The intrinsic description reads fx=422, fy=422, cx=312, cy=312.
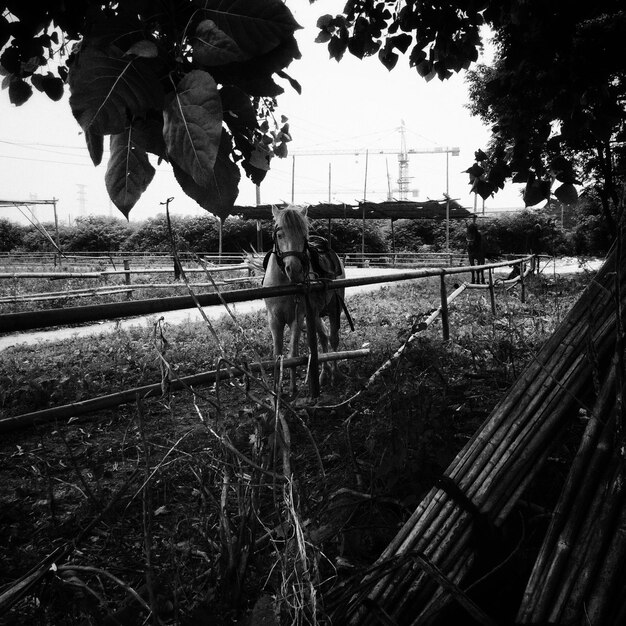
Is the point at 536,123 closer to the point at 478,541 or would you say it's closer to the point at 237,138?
the point at 237,138

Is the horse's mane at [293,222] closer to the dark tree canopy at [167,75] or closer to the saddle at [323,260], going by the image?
the saddle at [323,260]

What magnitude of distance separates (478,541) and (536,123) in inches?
75.3

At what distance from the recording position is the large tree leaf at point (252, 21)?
2.32 ft

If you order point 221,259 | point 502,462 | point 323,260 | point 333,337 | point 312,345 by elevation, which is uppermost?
point 221,259

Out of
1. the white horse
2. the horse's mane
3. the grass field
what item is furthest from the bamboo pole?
the horse's mane

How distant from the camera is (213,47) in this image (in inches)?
27.3

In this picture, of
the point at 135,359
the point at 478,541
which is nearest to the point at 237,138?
the point at 478,541

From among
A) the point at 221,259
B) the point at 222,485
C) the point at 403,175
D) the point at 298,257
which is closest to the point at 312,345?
the point at 298,257

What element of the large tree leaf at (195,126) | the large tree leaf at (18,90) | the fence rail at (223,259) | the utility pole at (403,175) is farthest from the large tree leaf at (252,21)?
the utility pole at (403,175)

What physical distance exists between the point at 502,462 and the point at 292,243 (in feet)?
9.84

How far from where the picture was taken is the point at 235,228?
34.4 metres

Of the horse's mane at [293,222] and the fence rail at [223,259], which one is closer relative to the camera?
the horse's mane at [293,222]

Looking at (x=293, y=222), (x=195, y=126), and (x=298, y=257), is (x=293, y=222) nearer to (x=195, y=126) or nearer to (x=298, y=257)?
(x=298, y=257)

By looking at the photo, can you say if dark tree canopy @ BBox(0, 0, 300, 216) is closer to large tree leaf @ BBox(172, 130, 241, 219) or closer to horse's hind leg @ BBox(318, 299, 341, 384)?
large tree leaf @ BBox(172, 130, 241, 219)
